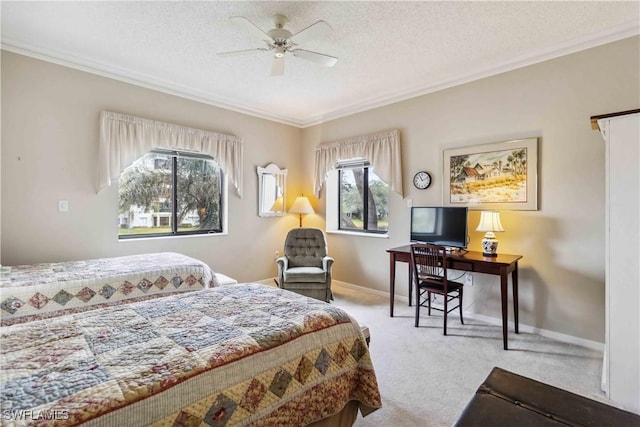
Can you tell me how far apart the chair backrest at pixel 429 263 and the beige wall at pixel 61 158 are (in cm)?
280

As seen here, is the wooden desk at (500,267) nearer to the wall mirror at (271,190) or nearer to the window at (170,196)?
the wall mirror at (271,190)

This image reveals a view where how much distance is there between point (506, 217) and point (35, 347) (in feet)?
12.2

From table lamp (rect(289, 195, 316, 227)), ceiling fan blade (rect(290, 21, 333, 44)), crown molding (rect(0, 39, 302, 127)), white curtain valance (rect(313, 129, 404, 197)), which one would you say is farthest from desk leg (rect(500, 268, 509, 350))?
crown molding (rect(0, 39, 302, 127))

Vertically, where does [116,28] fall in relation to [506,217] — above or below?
above

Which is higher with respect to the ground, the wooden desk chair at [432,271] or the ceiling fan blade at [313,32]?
the ceiling fan blade at [313,32]

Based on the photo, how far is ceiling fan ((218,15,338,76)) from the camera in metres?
2.32

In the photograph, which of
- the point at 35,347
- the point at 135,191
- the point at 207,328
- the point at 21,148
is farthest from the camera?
the point at 135,191

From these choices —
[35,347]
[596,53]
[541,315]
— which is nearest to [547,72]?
[596,53]

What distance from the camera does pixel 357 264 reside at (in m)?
4.76

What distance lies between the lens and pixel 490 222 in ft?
10.4

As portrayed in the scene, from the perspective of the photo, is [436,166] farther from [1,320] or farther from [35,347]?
[1,320]

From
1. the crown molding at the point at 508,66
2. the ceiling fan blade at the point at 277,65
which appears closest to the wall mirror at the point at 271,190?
the crown molding at the point at 508,66

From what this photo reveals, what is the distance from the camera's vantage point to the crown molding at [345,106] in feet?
9.05

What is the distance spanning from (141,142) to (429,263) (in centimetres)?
349
